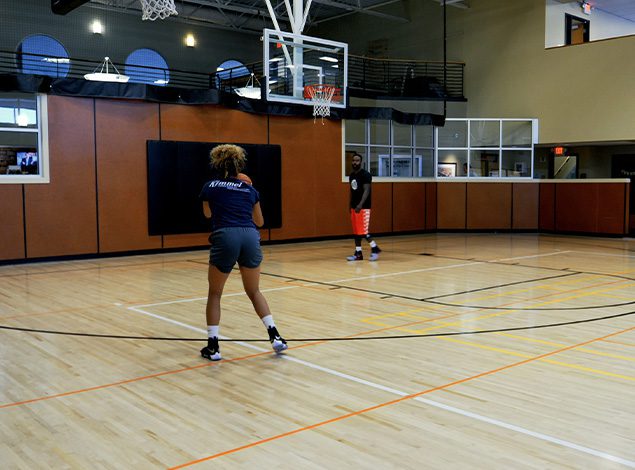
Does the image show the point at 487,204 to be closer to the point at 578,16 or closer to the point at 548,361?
the point at 578,16

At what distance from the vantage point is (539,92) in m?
18.8

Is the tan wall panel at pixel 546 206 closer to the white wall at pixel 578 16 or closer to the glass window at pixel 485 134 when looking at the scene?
the glass window at pixel 485 134

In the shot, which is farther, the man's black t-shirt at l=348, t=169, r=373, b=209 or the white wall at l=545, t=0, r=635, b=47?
the white wall at l=545, t=0, r=635, b=47

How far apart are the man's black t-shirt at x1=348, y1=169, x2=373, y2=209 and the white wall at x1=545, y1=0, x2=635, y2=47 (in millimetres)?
10407

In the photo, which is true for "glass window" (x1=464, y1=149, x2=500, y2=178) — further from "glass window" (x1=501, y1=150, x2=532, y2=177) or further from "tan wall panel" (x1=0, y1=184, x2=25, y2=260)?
"tan wall panel" (x1=0, y1=184, x2=25, y2=260)

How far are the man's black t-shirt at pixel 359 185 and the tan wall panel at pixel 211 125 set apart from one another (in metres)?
4.02

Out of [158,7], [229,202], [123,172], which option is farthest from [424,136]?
[229,202]

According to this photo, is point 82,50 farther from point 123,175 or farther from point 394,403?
point 394,403

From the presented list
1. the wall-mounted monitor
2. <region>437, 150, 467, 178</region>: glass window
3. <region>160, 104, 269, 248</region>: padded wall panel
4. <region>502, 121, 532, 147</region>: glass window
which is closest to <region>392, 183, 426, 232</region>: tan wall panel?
<region>437, 150, 467, 178</region>: glass window

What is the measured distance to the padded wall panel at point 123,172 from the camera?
1272 cm

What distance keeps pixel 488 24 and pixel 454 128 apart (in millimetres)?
3964

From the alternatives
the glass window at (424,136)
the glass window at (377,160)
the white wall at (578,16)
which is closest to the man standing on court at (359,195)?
the glass window at (377,160)

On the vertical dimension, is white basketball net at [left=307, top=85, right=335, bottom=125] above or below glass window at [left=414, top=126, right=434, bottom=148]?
above

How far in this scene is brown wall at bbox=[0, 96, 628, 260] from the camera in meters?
12.1
